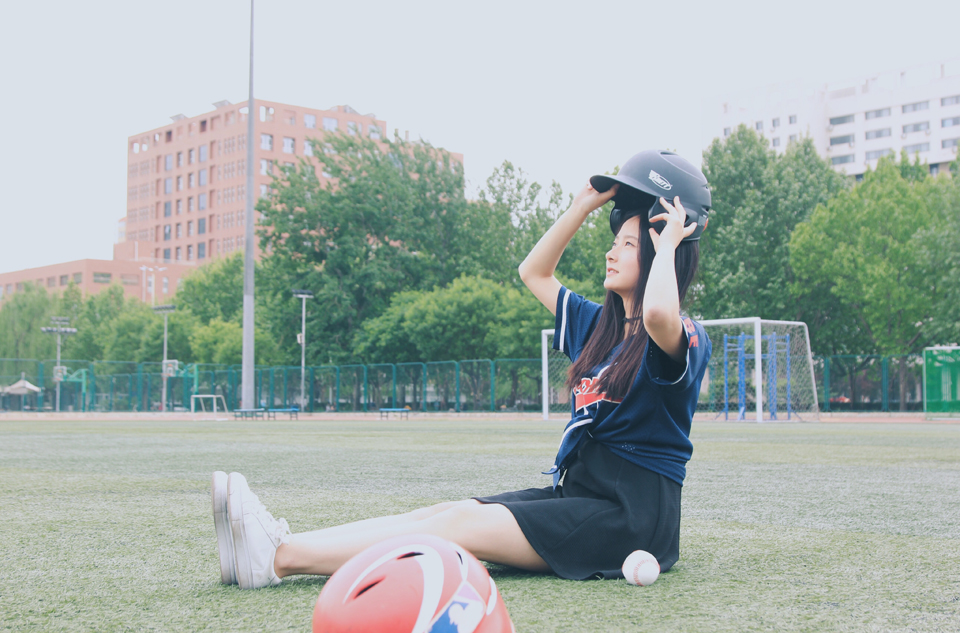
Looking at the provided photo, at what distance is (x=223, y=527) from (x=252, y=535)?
9 cm

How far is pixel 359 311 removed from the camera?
42.8 m

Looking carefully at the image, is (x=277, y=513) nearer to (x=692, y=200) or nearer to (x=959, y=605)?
(x=692, y=200)

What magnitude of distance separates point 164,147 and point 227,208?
13.9 metres

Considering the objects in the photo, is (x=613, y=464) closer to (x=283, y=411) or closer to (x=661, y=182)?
(x=661, y=182)

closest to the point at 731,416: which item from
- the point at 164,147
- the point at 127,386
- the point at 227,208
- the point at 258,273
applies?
the point at 258,273

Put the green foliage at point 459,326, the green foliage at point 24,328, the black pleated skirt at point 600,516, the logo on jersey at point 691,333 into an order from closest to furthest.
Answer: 1. the logo on jersey at point 691,333
2. the black pleated skirt at point 600,516
3. the green foliage at point 459,326
4. the green foliage at point 24,328

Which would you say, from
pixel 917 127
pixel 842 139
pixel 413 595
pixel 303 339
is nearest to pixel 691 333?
pixel 413 595

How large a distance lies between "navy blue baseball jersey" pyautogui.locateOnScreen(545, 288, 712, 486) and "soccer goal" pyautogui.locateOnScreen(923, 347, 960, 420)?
24907 millimetres

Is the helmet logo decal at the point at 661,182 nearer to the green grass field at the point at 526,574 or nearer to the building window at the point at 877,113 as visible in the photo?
the green grass field at the point at 526,574

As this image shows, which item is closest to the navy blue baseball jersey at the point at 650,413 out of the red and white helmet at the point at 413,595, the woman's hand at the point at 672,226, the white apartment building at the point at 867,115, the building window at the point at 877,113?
the woman's hand at the point at 672,226

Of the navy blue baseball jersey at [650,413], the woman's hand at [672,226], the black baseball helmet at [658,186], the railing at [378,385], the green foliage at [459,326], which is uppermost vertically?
the green foliage at [459,326]

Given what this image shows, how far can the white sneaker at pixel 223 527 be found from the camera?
Result: 2.58 metres

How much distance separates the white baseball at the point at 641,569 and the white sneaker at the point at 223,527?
1.25 meters

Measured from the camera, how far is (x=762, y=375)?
24.6 meters
